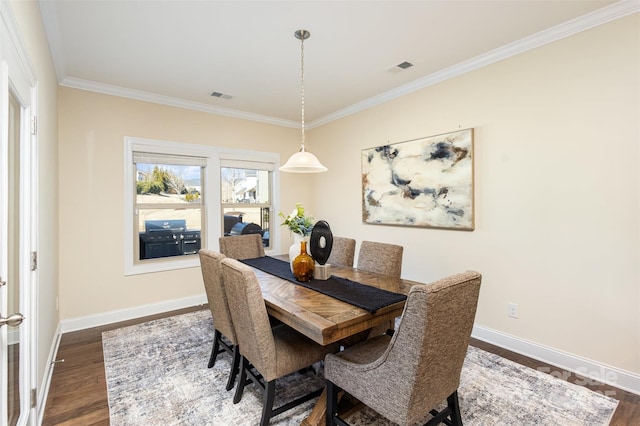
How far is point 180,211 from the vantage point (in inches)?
165

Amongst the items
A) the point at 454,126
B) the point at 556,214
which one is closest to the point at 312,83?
→ the point at 454,126

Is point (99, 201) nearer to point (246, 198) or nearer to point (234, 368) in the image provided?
point (246, 198)

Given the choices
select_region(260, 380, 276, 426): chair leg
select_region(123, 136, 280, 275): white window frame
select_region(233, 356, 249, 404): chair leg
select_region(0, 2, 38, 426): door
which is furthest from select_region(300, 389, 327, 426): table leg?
select_region(123, 136, 280, 275): white window frame

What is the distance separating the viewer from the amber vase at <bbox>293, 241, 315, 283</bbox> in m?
2.32

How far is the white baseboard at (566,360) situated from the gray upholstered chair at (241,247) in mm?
2423

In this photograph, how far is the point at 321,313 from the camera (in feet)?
5.53

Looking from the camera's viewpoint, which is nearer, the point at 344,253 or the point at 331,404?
the point at 331,404

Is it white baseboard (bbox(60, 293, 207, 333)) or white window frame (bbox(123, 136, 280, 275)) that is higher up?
white window frame (bbox(123, 136, 280, 275))

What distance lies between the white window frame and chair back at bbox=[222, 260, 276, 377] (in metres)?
2.56

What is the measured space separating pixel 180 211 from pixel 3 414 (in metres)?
3.06

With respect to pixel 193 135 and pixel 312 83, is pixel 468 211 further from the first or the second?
pixel 193 135

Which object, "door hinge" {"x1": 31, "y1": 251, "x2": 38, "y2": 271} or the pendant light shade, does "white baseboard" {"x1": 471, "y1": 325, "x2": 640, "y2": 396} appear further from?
"door hinge" {"x1": 31, "y1": 251, "x2": 38, "y2": 271}

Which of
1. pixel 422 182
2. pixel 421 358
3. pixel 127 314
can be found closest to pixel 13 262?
pixel 421 358

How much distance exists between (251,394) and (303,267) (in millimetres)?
953
